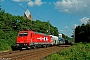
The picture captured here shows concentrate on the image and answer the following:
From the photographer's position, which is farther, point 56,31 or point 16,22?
point 56,31

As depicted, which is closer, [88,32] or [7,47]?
[7,47]

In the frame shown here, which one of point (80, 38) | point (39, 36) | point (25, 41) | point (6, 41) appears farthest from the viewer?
point (80, 38)

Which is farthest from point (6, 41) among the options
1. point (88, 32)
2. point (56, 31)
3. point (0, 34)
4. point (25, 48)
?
point (56, 31)

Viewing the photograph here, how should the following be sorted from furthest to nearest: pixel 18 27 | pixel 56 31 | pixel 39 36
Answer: pixel 56 31 → pixel 18 27 → pixel 39 36

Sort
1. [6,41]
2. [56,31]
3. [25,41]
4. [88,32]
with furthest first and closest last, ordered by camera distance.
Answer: [56,31] < [88,32] < [6,41] < [25,41]

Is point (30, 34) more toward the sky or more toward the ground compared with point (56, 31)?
more toward the ground

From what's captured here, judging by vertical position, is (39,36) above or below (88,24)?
below

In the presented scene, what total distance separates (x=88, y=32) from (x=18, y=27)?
34834mm

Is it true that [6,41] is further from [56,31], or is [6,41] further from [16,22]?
[56,31]

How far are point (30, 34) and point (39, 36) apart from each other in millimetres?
6654

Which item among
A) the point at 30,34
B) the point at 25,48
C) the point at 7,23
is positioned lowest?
the point at 25,48

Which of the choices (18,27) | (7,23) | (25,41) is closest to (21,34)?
(25,41)

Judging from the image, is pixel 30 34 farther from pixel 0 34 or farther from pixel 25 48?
pixel 0 34

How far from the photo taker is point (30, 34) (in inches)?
1599
